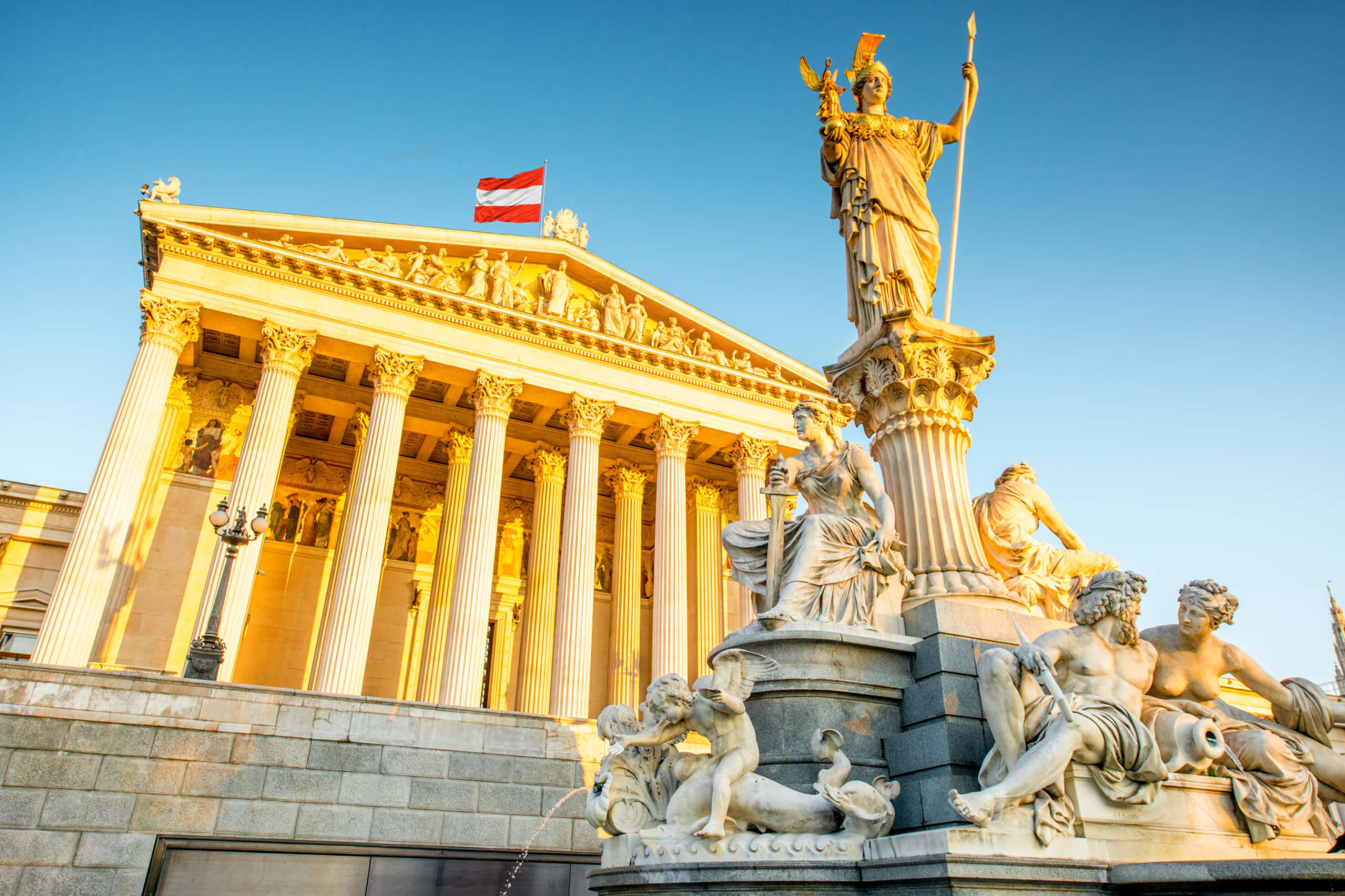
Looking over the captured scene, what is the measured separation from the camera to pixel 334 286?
24.4m

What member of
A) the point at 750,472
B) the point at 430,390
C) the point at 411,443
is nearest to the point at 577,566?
the point at 750,472

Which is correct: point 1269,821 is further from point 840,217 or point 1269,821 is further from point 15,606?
point 15,606

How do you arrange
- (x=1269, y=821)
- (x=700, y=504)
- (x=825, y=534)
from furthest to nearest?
(x=700, y=504), (x=825, y=534), (x=1269, y=821)

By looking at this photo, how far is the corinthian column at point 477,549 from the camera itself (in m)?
21.1

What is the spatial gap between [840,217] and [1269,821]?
6601 mm

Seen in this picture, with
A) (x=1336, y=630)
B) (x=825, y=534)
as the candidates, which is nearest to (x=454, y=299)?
(x=825, y=534)

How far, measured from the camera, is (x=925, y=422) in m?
7.85

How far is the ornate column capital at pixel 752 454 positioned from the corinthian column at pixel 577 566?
4.53 metres

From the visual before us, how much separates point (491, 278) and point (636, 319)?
4.80m

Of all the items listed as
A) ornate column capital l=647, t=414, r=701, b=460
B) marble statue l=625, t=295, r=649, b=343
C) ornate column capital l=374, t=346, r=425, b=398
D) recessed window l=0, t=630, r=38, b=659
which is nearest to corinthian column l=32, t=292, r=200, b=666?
ornate column capital l=374, t=346, r=425, b=398

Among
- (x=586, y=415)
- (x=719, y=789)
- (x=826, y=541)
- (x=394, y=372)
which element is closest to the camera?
(x=719, y=789)

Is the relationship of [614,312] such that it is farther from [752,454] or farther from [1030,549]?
[1030,549]

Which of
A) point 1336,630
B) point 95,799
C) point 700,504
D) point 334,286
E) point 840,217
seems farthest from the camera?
point 1336,630

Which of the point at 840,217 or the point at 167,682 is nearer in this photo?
the point at 840,217
